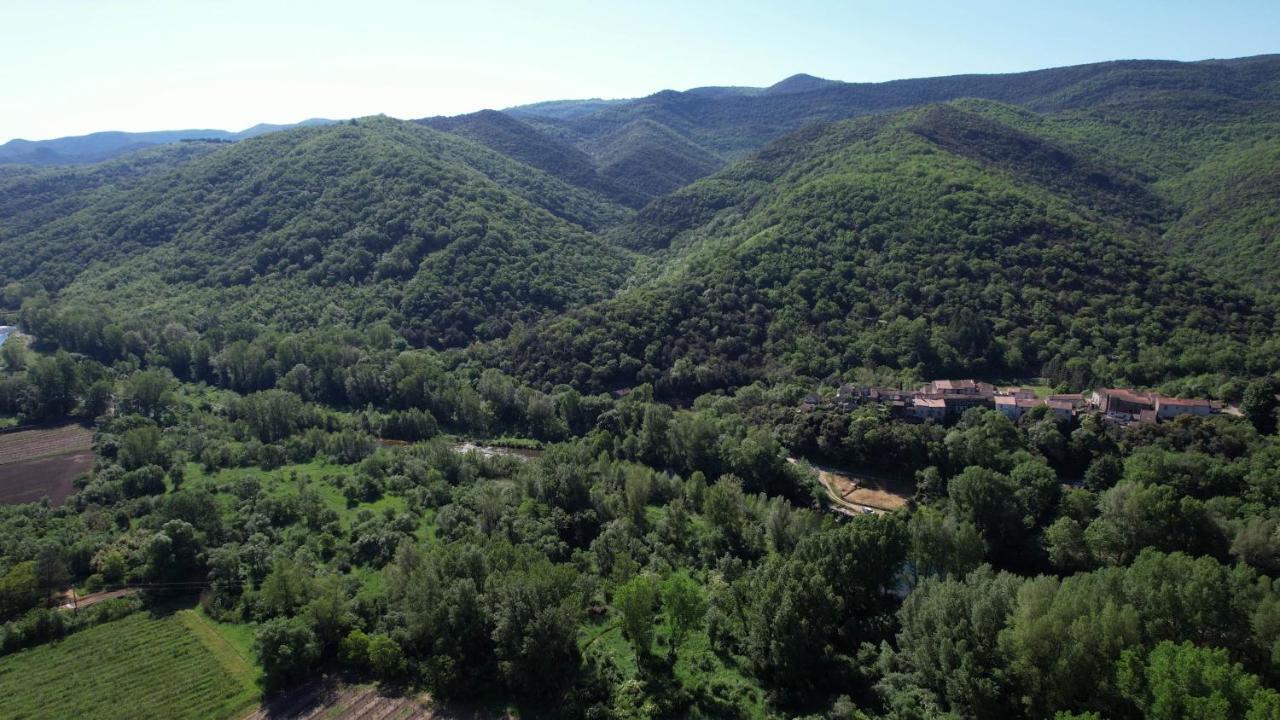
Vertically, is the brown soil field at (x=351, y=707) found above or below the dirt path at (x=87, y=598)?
below

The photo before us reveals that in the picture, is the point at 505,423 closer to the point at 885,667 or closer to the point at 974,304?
the point at 885,667

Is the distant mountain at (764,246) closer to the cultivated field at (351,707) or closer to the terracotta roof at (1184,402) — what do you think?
the terracotta roof at (1184,402)

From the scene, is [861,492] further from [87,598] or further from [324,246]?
[324,246]

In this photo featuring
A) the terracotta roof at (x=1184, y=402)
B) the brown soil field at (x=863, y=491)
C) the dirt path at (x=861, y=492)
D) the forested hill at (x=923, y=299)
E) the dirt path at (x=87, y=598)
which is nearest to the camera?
the dirt path at (x=87, y=598)

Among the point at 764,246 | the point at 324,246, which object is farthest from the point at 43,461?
the point at 764,246

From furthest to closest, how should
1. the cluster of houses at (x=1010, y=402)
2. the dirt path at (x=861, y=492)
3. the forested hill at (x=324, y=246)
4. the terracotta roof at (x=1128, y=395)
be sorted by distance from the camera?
the forested hill at (x=324, y=246) → the terracotta roof at (x=1128, y=395) → the dirt path at (x=861, y=492) → the cluster of houses at (x=1010, y=402)

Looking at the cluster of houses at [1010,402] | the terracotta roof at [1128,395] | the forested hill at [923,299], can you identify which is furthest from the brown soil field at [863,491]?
the terracotta roof at [1128,395]

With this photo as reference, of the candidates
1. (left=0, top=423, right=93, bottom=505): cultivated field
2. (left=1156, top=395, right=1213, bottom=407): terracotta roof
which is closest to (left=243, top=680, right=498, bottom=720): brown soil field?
(left=0, top=423, right=93, bottom=505): cultivated field
